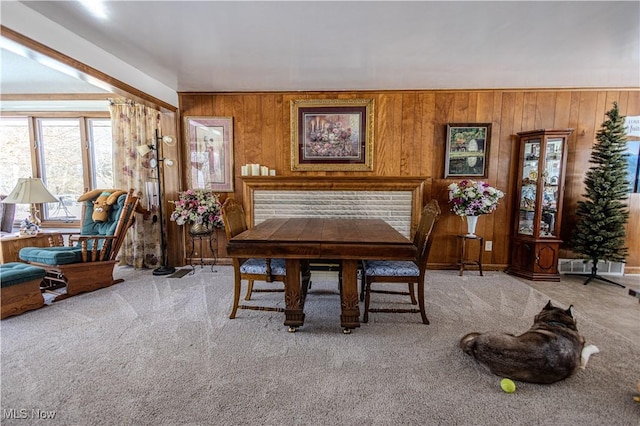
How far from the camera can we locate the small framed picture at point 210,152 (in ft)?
12.6

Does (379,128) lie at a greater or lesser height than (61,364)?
greater

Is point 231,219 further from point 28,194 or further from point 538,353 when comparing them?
point 28,194

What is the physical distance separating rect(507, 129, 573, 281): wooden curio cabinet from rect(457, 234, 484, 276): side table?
0.48m

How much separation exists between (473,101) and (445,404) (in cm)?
356

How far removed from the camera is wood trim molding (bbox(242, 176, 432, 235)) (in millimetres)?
3672

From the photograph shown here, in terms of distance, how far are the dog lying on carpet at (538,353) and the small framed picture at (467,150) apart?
2374 mm

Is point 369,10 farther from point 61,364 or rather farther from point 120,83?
point 61,364

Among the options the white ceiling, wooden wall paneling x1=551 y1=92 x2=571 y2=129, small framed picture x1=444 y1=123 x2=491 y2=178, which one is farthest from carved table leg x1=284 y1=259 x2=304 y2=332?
wooden wall paneling x1=551 y1=92 x2=571 y2=129

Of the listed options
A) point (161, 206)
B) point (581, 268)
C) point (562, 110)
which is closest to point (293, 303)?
point (161, 206)

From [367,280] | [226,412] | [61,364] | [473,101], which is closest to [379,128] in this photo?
[473,101]

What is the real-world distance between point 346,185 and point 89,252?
308 cm

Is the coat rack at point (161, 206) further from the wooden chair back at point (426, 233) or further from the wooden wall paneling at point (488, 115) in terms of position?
the wooden wall paneling at point (488, 115)

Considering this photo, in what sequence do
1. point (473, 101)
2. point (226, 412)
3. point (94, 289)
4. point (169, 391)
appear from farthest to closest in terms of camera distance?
1. point (473, 101)
2. point (94, 289)
3. point (169, 391)
4. point (226, 412)

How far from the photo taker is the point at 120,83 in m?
2.75
